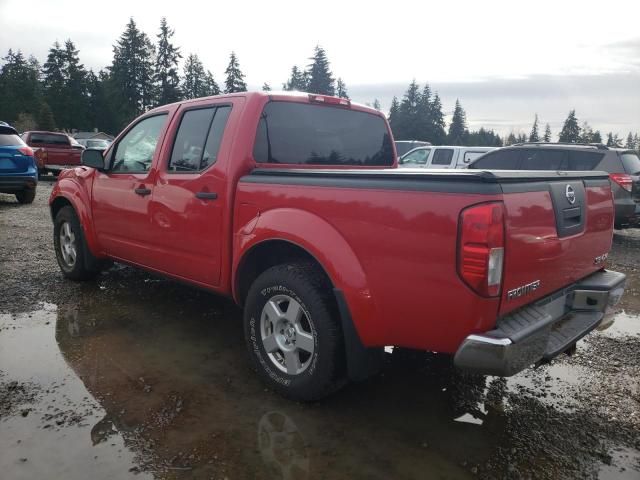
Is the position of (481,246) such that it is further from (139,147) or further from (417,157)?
(417,157)

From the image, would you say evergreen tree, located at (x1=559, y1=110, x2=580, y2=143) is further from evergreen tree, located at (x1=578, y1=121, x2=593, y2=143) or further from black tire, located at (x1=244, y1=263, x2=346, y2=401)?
black tire, located at (x1=244, y1=263, x2=346, y2=401)

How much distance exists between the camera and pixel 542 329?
2529 millimetres

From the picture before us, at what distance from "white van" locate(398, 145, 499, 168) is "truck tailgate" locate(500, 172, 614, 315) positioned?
10469 mm

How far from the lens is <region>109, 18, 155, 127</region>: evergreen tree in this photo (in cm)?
6988

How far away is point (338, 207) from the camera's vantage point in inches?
109

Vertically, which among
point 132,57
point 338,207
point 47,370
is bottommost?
point 47,370

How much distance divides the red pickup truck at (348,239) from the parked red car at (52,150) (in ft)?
51.6

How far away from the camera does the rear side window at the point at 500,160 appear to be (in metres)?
9.81

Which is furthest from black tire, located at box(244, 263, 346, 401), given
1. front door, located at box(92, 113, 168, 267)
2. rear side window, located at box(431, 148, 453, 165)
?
rear side window, located at box(431, 148, 453, 165)

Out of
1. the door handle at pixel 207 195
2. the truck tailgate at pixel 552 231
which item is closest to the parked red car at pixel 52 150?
the door handle at pixel 207 195

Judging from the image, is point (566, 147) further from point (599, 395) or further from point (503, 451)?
point (503, 451)

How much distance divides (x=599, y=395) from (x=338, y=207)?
2.19 metres

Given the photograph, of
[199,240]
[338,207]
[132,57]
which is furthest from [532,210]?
[132,57]

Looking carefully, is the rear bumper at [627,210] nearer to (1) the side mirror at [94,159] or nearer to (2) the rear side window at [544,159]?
(2) the rear side window at [544,159]
